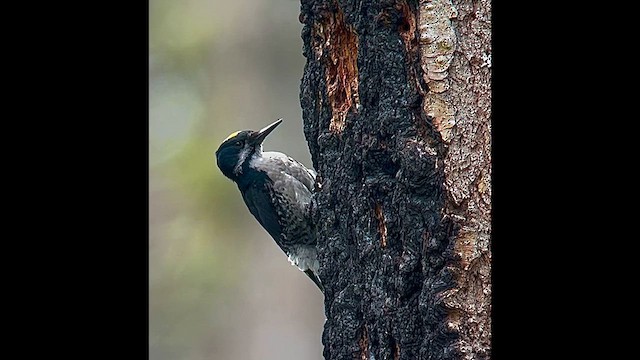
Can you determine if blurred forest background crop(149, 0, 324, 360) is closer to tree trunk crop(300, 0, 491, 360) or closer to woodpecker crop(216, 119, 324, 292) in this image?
woodpecker crop(216, 119, 324, 292)

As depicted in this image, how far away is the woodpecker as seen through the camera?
4.47 metres

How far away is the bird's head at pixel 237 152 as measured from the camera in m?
4.76

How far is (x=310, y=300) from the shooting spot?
8.55 m

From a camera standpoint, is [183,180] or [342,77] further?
[183,180]

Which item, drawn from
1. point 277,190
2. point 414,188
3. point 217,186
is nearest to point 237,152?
A: point 277,190

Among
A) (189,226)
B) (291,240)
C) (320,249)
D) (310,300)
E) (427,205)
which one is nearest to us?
(427,205)

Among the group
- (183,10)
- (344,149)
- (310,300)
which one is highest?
(183,10)

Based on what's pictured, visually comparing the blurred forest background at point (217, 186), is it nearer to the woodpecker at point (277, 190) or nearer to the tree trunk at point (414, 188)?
the woodpecker at point (277, 190)

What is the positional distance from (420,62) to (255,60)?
6521 mm

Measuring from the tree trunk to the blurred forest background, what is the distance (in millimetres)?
5645

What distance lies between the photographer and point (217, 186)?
905 centimetres

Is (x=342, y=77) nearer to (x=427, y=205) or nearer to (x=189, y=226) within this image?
(x=427, y=205)

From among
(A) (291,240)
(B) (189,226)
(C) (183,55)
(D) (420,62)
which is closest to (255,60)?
(C) (183,55)

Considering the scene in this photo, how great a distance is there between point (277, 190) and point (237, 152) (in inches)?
13.1
